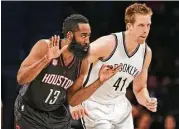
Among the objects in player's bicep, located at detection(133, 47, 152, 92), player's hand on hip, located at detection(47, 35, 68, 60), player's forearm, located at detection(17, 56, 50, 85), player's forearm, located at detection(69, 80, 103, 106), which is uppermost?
player's hand on hip, located at detection(47, 35, 68, 60)

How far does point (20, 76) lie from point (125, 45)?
1469mm

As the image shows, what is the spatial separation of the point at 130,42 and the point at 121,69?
1.04 feet

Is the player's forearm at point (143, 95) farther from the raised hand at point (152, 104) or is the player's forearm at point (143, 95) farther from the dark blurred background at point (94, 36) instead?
the dark blurred background at point (94, 36)

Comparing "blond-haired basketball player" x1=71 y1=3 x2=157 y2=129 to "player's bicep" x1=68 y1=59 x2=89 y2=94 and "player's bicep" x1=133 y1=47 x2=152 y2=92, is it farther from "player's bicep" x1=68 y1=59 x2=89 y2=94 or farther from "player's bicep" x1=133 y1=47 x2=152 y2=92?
"player's bicep" x1=68 y1=59 x2=89 y2=94

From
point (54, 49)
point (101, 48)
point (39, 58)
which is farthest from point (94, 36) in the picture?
point (54, 49)

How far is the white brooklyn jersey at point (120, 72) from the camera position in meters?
5.36

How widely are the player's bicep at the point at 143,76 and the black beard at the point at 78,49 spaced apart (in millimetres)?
1005

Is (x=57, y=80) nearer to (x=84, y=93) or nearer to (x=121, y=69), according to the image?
(x=84, y=93)

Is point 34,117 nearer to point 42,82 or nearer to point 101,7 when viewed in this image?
point 42,82

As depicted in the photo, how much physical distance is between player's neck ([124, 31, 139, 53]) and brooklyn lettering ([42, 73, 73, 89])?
102 centimetres

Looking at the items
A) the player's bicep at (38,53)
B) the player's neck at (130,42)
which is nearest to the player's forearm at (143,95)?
the player's neck at (130,42)

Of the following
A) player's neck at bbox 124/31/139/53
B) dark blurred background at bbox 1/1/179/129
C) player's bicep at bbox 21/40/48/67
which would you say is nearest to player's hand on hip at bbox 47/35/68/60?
player's bicep at bbox 21/40/48/67

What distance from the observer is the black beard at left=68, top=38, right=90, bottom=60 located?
181 inches

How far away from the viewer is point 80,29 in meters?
4.62
